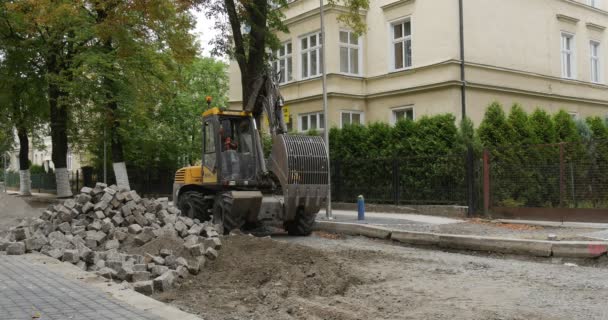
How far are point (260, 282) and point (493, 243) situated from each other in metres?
5.53

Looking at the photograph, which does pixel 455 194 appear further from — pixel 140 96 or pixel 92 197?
pixel 140 96

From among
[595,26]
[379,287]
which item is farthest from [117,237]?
[595,26]

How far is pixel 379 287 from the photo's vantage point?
773 cm

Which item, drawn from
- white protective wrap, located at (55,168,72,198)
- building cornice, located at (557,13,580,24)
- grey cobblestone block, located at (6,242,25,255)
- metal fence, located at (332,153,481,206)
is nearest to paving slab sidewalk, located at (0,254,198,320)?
grey cobblestone block, located at (6,242,25,255)

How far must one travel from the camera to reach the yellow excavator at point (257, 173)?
1272cm

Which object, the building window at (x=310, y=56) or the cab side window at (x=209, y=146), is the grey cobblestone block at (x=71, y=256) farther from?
the building window at (x=310, y=56)

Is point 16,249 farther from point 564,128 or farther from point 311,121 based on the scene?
point 564,128

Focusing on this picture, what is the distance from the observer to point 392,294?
7270 mm

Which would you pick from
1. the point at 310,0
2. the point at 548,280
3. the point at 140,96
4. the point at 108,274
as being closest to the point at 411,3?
the point at 310,0

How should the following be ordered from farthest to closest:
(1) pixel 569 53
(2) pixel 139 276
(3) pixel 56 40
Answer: (1) pixel 569 53, (3) pixel 56 40, (2) pixel 139 276

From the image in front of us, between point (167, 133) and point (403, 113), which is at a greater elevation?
point (167, 133)

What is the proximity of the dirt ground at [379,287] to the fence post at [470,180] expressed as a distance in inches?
254

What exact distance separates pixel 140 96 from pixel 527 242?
17.0m

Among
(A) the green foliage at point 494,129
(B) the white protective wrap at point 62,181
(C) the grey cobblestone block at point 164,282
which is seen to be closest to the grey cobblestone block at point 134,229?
(C) the grey cobblestone block at point 164,282
